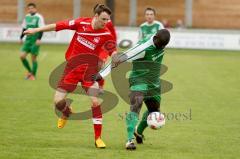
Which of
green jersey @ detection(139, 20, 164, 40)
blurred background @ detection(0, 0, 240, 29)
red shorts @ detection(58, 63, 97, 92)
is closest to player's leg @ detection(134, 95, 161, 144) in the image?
red shorts @ detection(58, 63, 97, 92)

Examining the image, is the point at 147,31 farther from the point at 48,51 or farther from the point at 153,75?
the point at 48,51

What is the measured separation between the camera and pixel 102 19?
438 inches

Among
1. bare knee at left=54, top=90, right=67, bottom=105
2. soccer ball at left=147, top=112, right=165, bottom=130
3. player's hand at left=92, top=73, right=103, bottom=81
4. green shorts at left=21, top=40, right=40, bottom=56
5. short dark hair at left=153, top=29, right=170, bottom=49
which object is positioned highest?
short dark hair at left=153, top=29, right=170, bottom=49

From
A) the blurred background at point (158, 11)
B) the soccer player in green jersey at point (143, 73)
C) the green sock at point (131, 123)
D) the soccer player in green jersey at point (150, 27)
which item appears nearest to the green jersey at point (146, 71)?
the soccer player in green jersey at point (143, 73)

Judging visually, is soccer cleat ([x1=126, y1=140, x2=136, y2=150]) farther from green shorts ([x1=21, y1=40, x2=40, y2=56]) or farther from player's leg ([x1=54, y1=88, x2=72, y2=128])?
green shorts ([x1=21, y1=40, x2=40, y2=56])

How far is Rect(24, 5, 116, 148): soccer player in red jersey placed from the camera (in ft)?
37.1

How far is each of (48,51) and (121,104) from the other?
16955 millimetres

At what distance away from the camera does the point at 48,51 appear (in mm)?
33688

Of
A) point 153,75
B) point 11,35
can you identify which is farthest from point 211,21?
point 153,75

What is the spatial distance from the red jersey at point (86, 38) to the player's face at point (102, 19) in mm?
193

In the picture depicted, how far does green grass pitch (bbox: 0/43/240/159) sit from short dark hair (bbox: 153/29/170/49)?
5.45ft

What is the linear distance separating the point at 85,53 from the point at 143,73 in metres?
1.22

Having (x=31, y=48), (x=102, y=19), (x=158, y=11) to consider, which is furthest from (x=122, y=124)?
(x=158, y=11)

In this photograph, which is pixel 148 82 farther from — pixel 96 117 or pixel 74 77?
pixel 74 77
